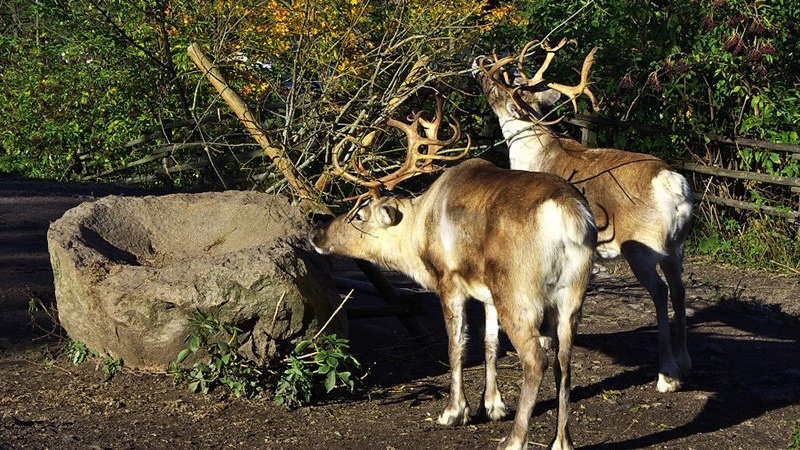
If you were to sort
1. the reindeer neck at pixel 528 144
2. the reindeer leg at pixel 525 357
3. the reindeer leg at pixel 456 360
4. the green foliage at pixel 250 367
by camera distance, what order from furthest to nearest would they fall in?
the reindeer neck at pixel 528 144 < the green foliage at pixel 250 367 < the reindeer leg at pixel 456 360 < the reindeer leg at pixel 525 357

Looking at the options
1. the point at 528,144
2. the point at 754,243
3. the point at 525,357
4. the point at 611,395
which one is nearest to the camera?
the point at 525,357

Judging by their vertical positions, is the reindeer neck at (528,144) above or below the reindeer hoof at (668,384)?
above

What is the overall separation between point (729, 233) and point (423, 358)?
18.2 ft

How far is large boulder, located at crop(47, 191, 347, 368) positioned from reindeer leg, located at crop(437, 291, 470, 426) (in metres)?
0.94

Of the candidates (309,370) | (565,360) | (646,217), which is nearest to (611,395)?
(646,217)

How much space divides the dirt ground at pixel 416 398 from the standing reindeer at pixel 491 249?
576 mm

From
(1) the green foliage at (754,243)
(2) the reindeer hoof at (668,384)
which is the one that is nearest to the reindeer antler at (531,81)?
(2) the reindeer hoof at (668,384)

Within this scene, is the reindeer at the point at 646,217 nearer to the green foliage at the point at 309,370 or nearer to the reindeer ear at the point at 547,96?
the reindeer ear at the point at 547,96

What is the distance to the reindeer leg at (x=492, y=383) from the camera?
6.66m

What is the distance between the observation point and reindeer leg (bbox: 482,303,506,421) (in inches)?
262

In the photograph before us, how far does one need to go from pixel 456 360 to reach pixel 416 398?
2.25 ft

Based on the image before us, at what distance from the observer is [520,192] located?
6.05 meters

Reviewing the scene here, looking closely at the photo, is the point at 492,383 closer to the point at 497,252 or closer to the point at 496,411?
the point at 496,411

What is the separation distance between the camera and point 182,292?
6.61 m
